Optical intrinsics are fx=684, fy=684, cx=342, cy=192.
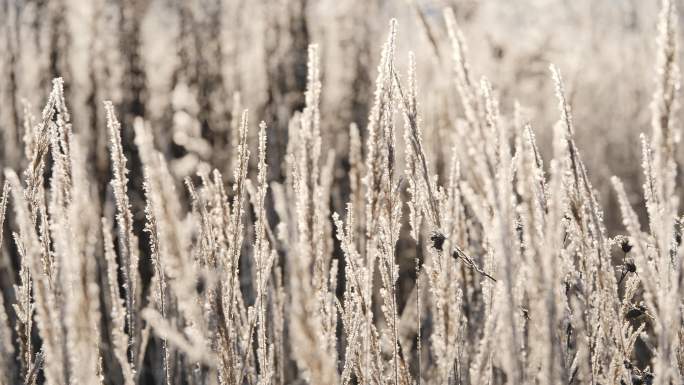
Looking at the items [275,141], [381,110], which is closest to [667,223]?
[381,110]

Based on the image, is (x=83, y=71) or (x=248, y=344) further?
(x=83, y=71)

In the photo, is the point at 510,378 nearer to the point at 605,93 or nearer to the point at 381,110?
the point at 381,110

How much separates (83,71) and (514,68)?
7.82ft

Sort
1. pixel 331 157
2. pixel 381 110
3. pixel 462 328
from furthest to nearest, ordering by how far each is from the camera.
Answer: pixel 331 157 → pixel 462 328 → pixel 381 110

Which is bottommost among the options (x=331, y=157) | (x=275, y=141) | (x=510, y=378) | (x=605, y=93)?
(x=510, y=378)

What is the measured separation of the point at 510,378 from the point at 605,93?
5.44 metres

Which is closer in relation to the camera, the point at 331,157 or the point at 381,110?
the point at 381,110

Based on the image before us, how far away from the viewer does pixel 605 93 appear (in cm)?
567

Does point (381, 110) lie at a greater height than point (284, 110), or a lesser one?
lesser

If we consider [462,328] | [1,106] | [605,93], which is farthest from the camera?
[605,93]

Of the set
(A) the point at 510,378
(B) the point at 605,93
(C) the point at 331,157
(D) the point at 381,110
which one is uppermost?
(B) the point at 605,93

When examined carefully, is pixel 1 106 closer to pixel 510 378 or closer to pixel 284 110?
pixel 284 110

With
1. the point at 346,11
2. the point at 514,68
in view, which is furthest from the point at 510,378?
the point at 514,68

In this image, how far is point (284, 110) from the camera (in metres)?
2.96
